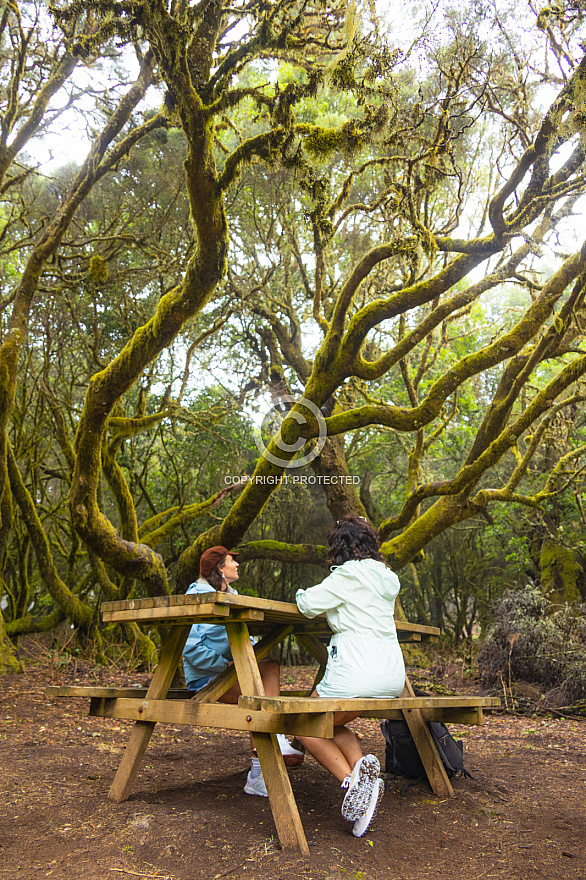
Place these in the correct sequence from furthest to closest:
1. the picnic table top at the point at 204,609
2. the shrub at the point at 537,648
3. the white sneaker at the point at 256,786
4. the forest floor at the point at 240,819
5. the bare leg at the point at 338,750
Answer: the shrub at the point at 537,648, the white sneaker at the point at 256,786, the bare leg at the point at 338,750, the picnic table top at the point at 204,609, the forest floor at the point at 240,819

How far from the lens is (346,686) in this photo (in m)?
2.84

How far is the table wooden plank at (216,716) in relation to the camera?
2.46 meters

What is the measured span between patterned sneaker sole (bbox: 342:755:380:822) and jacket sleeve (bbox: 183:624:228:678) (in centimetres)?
116

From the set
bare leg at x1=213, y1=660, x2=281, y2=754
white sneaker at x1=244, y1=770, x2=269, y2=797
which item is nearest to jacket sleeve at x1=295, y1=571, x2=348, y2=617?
bare leg at x1=213, y1=660, x2=281, y2=754

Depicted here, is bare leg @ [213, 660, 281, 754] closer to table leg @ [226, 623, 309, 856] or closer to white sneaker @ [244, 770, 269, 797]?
white sneaker @ [244, 770, 269, 797]

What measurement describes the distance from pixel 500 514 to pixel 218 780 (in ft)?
27.4

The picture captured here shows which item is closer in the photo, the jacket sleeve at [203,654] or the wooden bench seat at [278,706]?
the wooden bench seat at [278,706]

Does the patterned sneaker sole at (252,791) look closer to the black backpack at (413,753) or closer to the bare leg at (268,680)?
the bare leg at (268,680)

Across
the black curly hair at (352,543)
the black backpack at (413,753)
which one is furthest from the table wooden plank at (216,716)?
the black backpack at (413,753)

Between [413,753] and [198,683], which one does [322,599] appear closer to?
[198,683]

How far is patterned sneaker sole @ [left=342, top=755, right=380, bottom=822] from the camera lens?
2.64 m

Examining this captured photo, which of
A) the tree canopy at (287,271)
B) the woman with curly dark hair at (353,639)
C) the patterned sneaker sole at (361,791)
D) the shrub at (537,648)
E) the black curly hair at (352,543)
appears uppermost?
the tree canopy at (287,271)

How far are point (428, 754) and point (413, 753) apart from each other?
0.70 ft

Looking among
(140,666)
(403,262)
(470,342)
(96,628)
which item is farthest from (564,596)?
(96,628)
